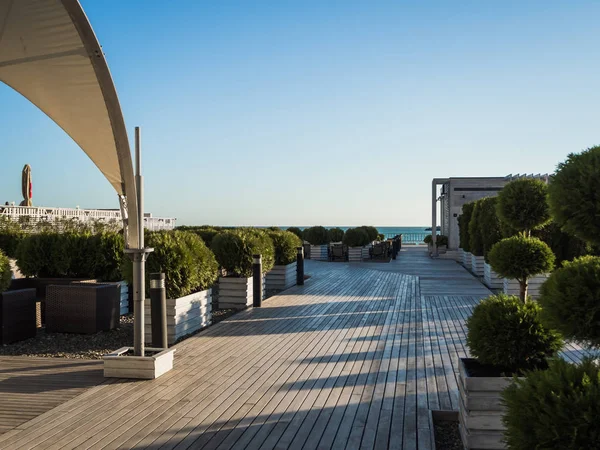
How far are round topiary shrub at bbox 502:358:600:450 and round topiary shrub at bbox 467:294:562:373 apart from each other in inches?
47.7

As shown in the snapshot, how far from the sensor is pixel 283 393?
4344 mm

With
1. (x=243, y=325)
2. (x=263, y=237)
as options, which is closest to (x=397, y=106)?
(x=263, y=237)

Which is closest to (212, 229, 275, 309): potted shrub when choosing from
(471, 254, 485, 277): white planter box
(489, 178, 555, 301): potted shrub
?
(489, 178, 555, 301): potted shrub

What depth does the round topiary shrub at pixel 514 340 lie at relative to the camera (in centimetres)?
334

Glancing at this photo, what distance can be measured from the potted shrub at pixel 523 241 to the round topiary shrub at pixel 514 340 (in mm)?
2882

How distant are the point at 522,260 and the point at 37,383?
551 cm

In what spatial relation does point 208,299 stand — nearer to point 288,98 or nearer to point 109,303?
point 109,303

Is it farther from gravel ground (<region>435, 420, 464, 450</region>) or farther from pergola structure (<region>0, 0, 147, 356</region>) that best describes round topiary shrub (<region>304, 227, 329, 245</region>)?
gravel ground (<region>435, 420, 464, 450</region>)

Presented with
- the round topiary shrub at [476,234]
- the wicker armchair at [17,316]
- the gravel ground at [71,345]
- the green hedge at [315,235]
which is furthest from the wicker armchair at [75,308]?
the green hedge at [315,235]

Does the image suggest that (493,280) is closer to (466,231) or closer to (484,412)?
(466,231)

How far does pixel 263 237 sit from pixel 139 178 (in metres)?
5.92

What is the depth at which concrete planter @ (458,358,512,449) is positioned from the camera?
10.2ft

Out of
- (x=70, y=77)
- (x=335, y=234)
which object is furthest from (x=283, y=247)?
(x=335, y=234)

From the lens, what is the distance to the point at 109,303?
23.0 ft
